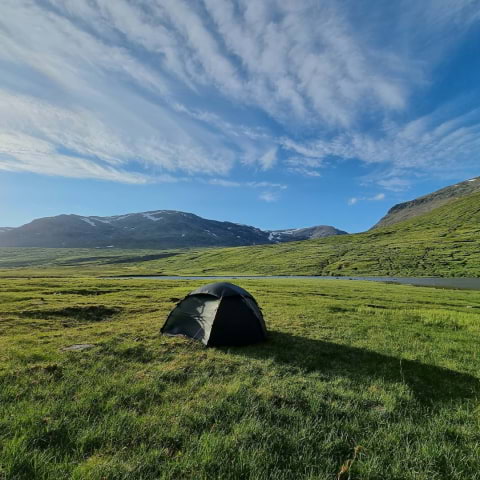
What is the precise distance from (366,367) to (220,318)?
272 inches

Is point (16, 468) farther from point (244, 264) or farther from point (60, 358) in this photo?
point (244, 264)

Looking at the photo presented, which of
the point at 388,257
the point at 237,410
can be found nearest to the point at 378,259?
the point at 388,257

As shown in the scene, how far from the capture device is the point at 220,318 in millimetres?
14336

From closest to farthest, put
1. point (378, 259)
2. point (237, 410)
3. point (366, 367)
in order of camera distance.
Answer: point (237, 410)
point (366, 367)
point (378, 259)

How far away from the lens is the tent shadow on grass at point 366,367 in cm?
958

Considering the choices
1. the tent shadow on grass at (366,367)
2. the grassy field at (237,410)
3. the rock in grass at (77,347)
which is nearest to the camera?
the grassy field at (237,410)

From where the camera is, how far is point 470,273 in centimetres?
9581

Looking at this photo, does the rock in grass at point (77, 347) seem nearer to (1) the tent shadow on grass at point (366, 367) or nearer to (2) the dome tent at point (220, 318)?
(2) the dome tent at point (220, 318)

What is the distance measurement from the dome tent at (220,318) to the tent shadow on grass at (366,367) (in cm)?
91

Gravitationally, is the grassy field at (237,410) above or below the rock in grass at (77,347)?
above

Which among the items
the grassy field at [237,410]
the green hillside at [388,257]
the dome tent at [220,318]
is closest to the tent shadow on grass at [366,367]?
the grassy field at [237,410]

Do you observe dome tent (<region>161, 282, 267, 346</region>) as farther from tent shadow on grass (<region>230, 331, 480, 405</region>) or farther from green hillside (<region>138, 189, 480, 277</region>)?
green hillside (<region>138, 189, 480, 277</region>)

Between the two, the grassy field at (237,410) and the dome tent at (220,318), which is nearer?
the grassy field at (237,410)

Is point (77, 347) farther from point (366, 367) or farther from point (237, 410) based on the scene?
point (366, 367)
